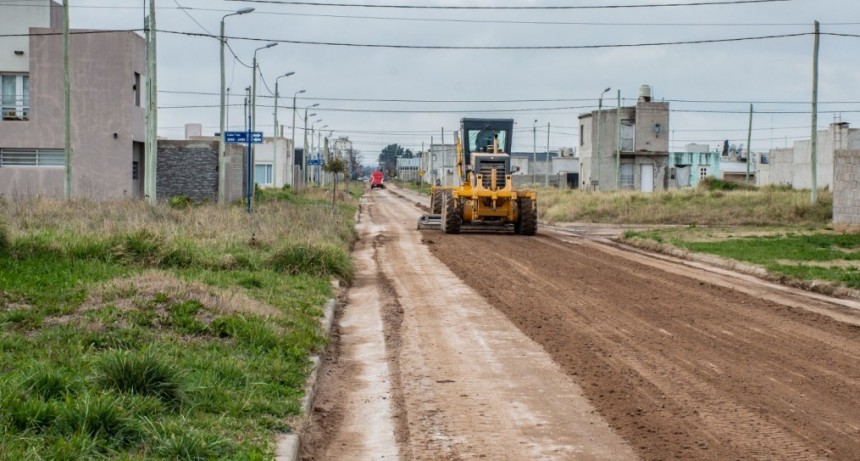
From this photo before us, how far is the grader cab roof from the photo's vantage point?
1420 inches

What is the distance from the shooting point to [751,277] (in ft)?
70.0

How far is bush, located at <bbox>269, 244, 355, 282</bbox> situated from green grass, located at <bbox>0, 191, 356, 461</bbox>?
0.03 meters

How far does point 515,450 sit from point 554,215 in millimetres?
40303

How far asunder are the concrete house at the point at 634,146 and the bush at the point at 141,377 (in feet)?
222

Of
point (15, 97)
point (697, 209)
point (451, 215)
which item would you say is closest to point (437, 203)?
point (451, 215)

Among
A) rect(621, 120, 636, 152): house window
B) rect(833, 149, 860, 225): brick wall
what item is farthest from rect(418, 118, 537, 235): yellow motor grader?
rect(621, 120, 636, 152): house window

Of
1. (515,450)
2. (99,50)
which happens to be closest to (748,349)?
(515,450)

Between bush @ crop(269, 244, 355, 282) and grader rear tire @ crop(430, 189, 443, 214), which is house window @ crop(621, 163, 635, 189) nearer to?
grader rear tire @ crop(430, 189, 443, 214)

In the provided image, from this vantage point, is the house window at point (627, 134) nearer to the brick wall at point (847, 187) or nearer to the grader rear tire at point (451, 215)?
the brick wall at point (847, 187)

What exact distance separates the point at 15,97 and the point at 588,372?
37.3m

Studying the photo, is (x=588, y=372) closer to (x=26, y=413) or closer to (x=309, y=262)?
(x=26, y=413)

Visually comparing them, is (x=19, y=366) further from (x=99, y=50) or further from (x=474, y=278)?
(x=99, y=50)

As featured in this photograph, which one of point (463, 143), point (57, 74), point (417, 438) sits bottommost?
point (417, 438)

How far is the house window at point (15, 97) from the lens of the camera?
138 ft
